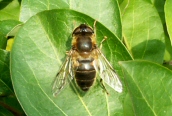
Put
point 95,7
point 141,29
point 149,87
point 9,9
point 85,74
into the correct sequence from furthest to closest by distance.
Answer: point 9,9 < point 141,29 < point 95,7 < point 85,74 < point 149,87

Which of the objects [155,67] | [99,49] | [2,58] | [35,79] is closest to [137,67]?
[155,67]

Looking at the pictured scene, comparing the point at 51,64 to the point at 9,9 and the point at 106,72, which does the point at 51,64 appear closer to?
the point at 106,72

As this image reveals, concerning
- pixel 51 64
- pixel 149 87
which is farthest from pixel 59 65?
pixel 149 87

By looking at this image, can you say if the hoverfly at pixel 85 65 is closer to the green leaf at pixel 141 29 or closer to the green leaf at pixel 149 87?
the green leaf at pixel 149 87

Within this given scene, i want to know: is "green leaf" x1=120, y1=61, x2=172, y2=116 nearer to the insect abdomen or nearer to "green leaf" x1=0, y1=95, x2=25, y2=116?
the insect abdomen

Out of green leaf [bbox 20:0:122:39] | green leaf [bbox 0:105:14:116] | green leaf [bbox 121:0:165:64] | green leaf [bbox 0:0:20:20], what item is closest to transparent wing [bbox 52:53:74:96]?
green leaf [bbox 20:0:122:39]
